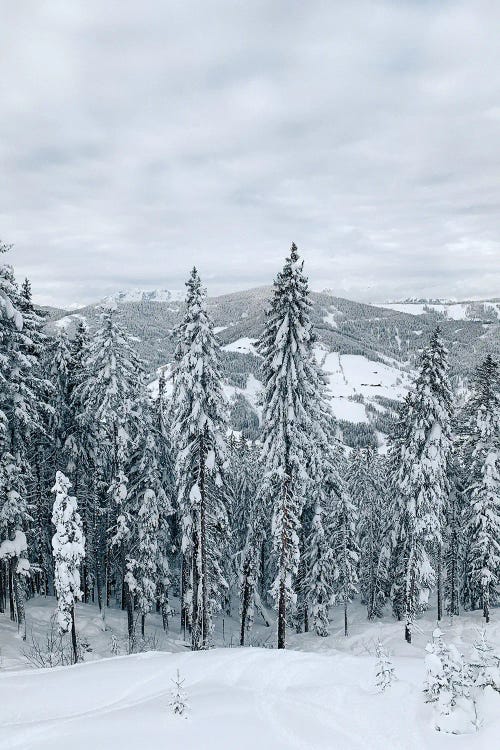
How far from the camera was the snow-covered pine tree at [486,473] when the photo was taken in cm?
2922

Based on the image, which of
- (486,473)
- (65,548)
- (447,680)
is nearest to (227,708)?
(447,680)

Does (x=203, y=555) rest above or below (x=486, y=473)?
below

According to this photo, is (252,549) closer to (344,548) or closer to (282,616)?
(344,548)

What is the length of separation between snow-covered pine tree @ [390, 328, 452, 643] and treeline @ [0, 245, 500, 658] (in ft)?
0.30

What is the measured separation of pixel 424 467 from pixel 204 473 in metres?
12.6

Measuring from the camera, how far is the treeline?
64.3 ft

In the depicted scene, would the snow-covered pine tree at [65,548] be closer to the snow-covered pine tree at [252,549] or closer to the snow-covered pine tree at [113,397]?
the snow-covered pine tree at [113,397]

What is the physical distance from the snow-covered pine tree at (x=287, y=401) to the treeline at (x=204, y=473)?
8 cm

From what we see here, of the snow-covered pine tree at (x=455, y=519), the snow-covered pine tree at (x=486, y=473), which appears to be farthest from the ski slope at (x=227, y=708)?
the snow-covered pine tree at (x=455, y=519)

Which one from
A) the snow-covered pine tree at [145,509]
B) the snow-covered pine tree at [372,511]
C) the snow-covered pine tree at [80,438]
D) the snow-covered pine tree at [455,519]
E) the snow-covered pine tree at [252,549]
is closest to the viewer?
the snow-covered pine tree at [80,438]

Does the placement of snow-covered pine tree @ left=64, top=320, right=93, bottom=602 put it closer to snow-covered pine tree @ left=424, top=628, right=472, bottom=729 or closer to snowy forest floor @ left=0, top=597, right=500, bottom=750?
snowy forest floor @ left=0, top=597, right=500, bottom=750

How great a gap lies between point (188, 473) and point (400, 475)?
1355 cm

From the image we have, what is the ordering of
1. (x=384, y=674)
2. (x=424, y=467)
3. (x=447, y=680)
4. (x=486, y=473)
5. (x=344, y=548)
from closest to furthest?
(x=447, y=680) < (x=384, y=674) < (x=424, y=467) < (x=486, y=473) < (x=344, y=548)

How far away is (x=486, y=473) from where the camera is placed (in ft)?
98.0
